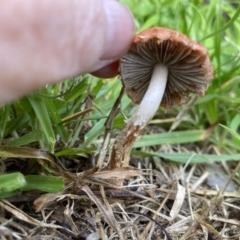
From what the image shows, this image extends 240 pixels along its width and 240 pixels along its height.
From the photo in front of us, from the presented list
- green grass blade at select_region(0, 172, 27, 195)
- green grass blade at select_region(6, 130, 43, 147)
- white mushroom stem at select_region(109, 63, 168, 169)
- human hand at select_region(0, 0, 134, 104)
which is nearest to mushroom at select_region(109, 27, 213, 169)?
white mushroom stem at select_region(109, 63, 168, 169)

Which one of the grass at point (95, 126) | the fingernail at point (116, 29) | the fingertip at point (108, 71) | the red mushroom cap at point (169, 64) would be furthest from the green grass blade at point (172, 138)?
the fingernail at point (116, 29)

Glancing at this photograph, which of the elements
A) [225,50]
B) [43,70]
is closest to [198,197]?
[43,70]

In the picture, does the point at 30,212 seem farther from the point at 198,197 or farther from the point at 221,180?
the point at 221,180

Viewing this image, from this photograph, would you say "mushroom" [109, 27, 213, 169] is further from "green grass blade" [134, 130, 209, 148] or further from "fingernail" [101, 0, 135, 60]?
"green grass blade" [134, 130, 209, 148]

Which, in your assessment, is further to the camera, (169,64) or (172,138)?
(172,138)

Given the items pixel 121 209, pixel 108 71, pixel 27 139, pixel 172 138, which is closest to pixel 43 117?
pixel 27 139

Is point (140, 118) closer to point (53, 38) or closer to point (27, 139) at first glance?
point (27, 139)
